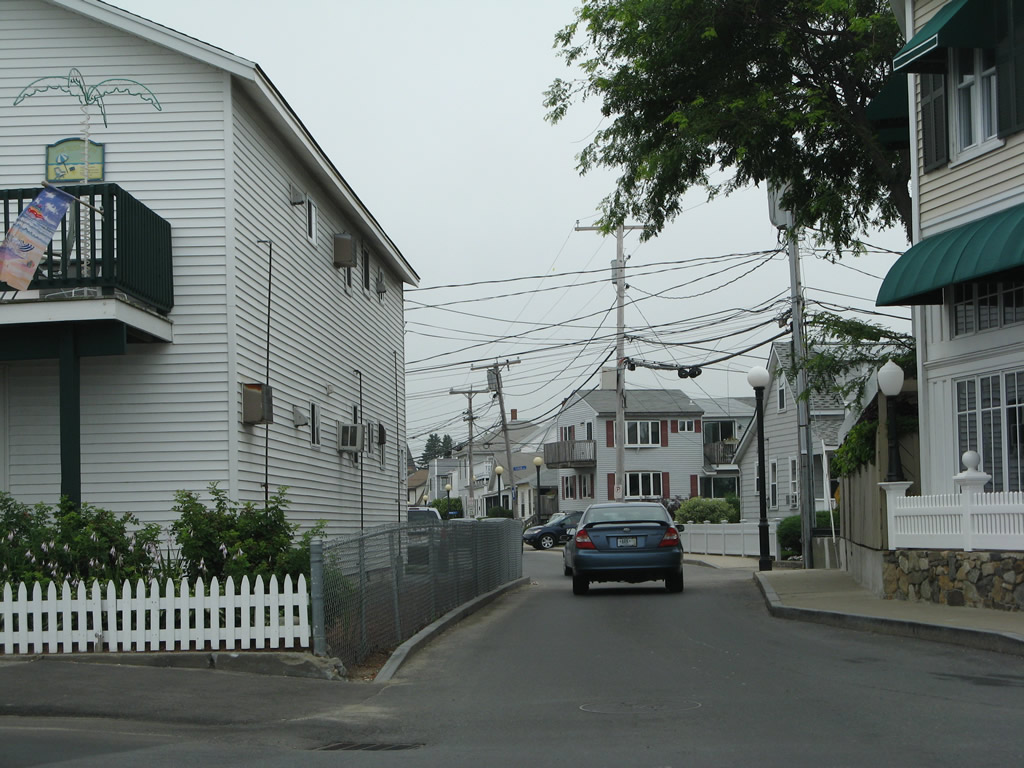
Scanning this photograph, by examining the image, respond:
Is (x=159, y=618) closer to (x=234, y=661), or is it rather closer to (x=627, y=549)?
(x=234, y=661)

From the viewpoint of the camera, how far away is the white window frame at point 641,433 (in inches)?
2576

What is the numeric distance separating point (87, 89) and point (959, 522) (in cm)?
1255

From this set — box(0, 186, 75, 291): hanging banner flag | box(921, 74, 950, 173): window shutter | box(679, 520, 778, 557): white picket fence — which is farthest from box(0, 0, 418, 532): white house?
box(679, 520, 778, 557): white picket fence

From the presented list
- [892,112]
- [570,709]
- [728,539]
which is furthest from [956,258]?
[728,539]

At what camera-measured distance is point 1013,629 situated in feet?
39.2

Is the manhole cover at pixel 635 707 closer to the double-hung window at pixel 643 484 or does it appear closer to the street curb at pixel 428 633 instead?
the street curb at pixel 428 633

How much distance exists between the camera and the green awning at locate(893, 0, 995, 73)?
594 inches

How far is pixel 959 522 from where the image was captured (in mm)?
14844

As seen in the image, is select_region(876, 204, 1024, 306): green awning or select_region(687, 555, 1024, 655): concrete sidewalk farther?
select_region(876, 204, 1024, 306): green awning

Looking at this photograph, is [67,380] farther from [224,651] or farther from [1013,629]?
[1013,629]

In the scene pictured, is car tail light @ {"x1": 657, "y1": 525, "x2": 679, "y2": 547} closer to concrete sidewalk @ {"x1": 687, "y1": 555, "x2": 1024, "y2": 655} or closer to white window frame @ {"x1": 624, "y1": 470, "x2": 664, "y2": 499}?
concrete sidewalk @ {"x1": 687, "y1": 555, "x2": 1024, "y2": 655}

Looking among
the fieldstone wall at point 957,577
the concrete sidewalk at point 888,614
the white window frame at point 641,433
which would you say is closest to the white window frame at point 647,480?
the white window frame at point 641,433

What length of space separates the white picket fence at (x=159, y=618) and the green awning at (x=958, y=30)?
1053cm

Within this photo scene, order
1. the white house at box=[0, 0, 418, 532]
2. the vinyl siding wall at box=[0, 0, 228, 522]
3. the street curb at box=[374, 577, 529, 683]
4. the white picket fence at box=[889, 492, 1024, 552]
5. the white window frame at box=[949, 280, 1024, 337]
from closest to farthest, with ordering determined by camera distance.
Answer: the street curb at box=[374, 577, 529, 683], the white picket fence at box=[889, 492, 1024, 552], the white house at box=[0, 0, 418, 532], the vinyl siding wall at box=[0, 0, 228, 522], the white window frame at box=[949, 280, 1024, 337]
